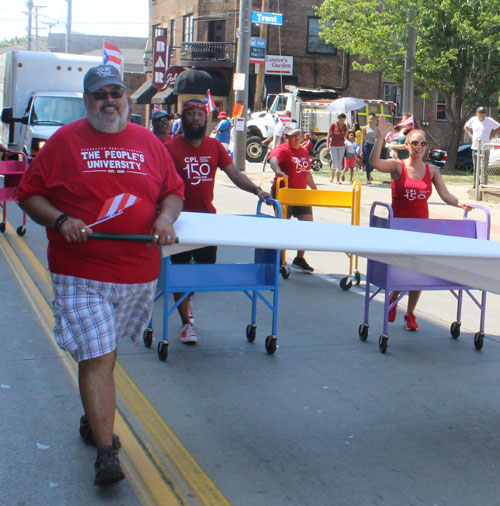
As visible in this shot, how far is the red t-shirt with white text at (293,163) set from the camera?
35.2ft

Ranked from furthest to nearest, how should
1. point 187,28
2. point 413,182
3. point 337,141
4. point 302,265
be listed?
point 187,28, point 337,141, point 302,265, point 413,182

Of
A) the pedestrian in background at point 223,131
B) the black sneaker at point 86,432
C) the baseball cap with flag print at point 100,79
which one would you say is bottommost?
the black sneaker at point 86,432

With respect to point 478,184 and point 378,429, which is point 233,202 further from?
point 378,429

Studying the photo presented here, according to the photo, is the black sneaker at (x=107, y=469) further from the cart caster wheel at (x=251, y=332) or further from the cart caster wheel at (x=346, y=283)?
the cart caster wheel at (x=346, y=283)

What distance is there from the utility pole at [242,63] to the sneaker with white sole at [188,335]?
63.8ft

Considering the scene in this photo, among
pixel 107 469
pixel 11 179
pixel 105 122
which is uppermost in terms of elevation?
pixel 105 122

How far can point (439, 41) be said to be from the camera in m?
29.2

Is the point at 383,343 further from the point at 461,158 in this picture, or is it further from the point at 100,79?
the point at 461,158

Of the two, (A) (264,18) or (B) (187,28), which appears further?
(B) (187,28)

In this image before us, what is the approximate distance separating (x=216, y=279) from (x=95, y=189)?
2.61 metres

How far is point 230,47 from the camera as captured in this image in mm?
46125

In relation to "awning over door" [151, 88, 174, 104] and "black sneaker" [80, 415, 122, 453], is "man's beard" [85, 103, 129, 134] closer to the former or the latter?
"black sneaker" [80, 415, 122, 453]

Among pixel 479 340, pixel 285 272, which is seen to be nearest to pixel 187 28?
pixel 285 272

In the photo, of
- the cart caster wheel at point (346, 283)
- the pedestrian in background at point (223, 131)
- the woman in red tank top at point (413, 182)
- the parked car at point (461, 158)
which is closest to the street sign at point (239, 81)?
the pedestrian in background at point (223, 131)
